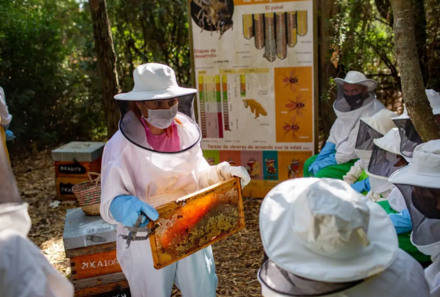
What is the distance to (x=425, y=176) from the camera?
222cm

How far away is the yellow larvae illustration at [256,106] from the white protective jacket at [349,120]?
0.86 metres

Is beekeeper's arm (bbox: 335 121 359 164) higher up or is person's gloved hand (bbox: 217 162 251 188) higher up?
person's gloved hand (bbox: 217 162 251 188)

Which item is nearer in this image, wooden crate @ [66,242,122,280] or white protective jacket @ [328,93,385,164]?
wooden crate @ [66,242,122,280]

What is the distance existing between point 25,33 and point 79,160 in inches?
109

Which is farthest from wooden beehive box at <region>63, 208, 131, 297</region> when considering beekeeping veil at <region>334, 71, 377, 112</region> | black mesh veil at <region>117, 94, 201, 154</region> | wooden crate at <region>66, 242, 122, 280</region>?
beekeeping veil at <region>334, 71, 377, 112</region>

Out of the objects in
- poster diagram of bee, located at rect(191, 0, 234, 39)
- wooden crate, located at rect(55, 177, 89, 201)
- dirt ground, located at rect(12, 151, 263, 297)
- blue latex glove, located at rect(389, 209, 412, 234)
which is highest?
poster diagram of bee, located at rect(191, 0, 234, 39)

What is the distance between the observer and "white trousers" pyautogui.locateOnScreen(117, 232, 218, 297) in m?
2.42

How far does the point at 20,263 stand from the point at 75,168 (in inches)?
171

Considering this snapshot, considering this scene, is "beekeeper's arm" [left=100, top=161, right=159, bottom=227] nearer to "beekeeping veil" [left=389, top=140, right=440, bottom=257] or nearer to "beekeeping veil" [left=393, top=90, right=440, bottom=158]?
"beekeeping veil" [left=389, top=140, right=440, bottom=257]

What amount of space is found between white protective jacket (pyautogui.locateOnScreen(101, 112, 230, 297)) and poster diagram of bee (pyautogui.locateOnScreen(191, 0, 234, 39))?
8.42ft

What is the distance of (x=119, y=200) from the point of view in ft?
7.57

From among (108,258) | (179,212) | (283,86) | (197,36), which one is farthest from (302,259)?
(197,36)

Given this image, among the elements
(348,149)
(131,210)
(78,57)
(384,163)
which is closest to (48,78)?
(78,57)

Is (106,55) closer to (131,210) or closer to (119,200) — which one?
(119,200)
